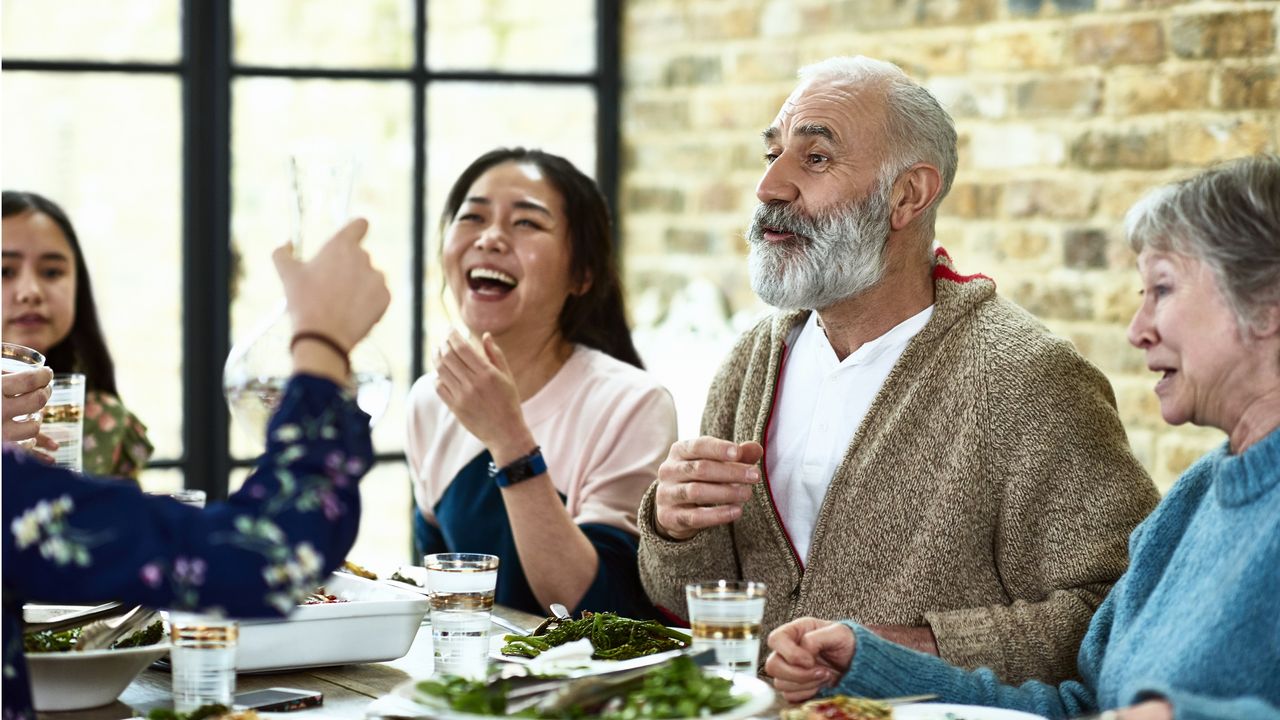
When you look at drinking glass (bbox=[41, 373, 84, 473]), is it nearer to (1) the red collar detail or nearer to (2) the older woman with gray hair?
(2) the older woman with gray hair

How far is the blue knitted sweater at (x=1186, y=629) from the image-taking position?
65.3 inches

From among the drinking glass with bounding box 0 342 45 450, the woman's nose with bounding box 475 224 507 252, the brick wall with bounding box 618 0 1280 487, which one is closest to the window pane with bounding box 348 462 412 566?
the brick wall with bounding box 618 0 1280 487

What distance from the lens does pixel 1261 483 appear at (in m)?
1.73

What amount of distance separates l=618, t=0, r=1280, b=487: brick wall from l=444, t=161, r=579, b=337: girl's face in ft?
4.56

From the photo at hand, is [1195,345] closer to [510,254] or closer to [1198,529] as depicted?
[1198,529]

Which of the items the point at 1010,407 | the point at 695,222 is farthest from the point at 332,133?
the point at 1010,407

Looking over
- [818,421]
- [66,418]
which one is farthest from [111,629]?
[818,421]

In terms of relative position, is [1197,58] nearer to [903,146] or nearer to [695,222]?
[903,146]

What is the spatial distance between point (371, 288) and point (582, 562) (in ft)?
4.11

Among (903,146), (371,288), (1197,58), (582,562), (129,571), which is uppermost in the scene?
(1197,58)

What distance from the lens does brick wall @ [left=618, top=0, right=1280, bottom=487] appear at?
11.5 feet

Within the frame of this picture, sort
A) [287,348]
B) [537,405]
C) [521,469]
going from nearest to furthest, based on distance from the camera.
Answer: [287,348] < [521,469] < [537,405]

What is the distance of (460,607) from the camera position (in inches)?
76.8

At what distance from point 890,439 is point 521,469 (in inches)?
26.1
